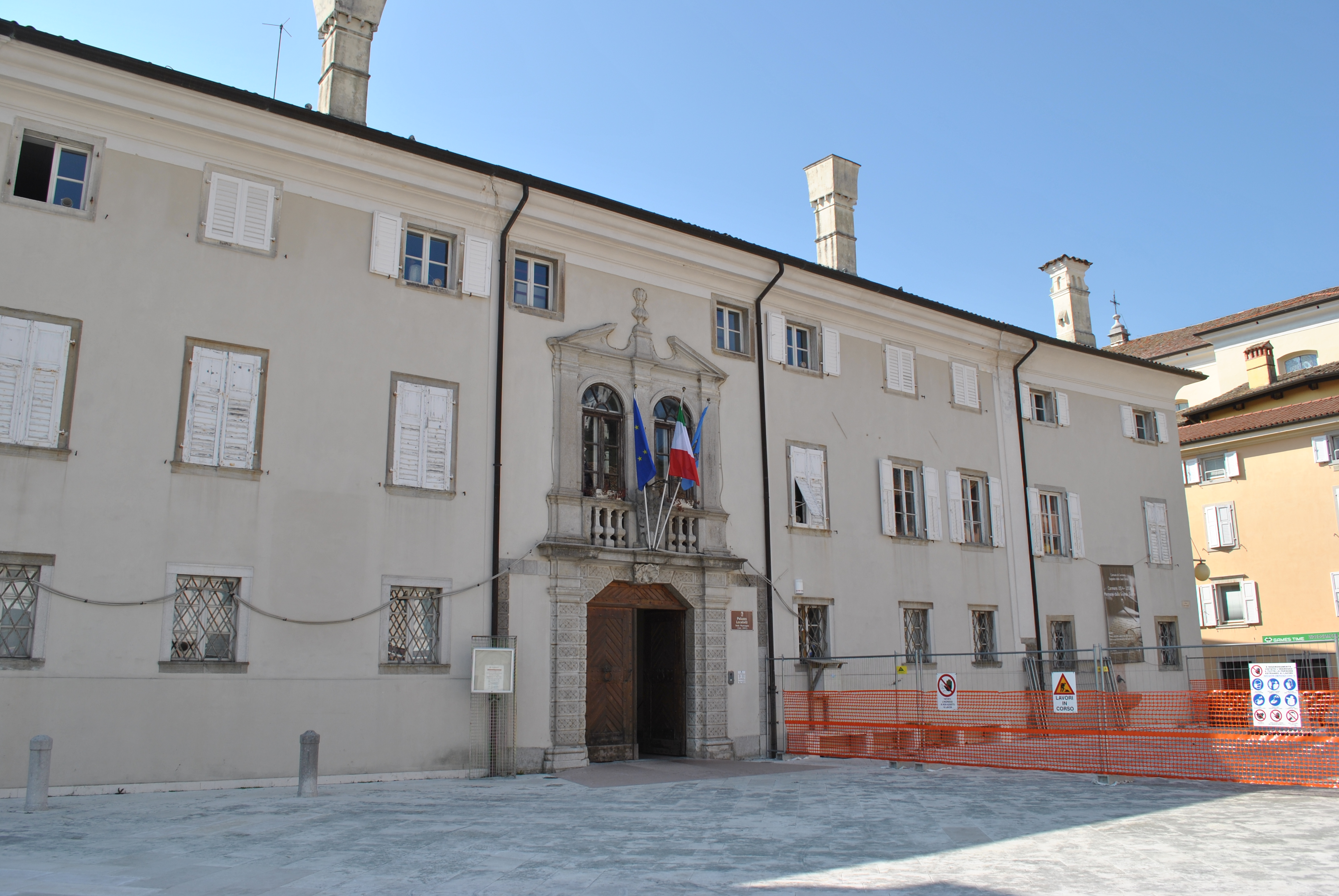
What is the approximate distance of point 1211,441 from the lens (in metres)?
31.1

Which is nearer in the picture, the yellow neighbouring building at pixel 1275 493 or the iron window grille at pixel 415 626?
the iron window grille at pixel 415 626

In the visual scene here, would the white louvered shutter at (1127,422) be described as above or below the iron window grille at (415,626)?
above

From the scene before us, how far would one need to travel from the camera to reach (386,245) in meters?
14.8

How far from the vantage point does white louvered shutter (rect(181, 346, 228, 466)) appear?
508 inches

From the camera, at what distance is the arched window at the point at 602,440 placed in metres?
16.1

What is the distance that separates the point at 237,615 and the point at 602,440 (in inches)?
235

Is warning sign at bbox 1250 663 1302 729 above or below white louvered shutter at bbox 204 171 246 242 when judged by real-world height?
below

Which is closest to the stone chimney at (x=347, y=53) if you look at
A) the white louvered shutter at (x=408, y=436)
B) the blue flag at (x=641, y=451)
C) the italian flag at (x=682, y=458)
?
the white louvered shutter at (x=408, y=436)

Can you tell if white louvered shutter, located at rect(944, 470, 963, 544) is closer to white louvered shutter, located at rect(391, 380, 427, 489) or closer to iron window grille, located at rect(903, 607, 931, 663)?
iron window grille, located at rect(903, 607, 931, 663)

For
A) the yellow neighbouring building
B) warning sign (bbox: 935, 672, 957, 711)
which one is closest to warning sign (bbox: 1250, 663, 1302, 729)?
warning sign (bbox: 935, 672, 957, 711)

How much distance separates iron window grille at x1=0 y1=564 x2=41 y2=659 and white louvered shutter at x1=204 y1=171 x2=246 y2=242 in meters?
4.67

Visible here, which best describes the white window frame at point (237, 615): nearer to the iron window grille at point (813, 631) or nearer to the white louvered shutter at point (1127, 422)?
the iron window grille at point (813, 631)

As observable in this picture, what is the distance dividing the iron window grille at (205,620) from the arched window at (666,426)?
666cm

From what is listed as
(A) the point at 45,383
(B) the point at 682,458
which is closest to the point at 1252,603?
(B) the point at 682,458
